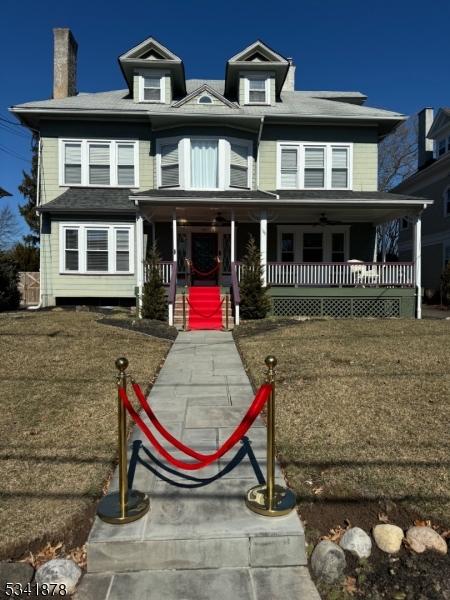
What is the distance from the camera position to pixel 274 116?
15797 mm

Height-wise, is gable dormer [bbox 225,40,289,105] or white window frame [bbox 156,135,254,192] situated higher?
gable dormer [bbox 225,40,289,105]

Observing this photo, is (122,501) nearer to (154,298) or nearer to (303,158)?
(154,298)

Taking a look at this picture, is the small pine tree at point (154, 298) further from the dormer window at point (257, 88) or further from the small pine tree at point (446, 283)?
the small pine tree at point (446, 283)

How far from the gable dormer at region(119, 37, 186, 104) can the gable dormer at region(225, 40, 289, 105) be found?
2.16m

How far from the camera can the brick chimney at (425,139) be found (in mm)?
25156

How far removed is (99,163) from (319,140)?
8.23m

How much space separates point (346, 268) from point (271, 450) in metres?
11.6

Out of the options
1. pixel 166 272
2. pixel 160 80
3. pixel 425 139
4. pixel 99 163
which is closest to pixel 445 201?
pixel 425 139

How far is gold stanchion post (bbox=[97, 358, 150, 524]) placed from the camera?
319 centimetres

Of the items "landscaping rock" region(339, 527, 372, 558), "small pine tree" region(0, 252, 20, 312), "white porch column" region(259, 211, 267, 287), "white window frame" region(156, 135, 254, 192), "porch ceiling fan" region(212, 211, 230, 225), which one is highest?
"white window frame" region(156, 135, 254, 192)

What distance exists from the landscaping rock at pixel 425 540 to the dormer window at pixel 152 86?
16.9m

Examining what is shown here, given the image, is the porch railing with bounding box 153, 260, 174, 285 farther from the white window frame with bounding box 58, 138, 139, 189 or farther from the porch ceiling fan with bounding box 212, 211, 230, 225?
the white window frame with bounding box 58, 138, 139, 189

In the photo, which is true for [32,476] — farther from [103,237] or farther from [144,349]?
Answer: [103,237]

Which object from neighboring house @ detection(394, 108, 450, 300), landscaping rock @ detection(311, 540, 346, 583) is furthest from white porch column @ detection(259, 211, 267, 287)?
neighboring house @ detection(394, 108, 450, 300)
